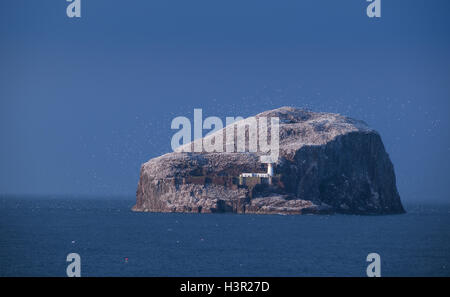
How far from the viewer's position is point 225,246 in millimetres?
110625

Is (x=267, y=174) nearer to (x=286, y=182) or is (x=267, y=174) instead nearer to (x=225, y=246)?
(x=286, y=182)

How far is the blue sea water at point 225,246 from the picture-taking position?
87.1 m

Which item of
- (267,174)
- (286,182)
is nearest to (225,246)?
(286,182)

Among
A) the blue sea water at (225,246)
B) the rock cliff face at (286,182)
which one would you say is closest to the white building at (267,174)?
the rock cliff face at (286,182)

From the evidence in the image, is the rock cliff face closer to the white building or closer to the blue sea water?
the white building

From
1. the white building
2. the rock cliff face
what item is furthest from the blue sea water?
the white building

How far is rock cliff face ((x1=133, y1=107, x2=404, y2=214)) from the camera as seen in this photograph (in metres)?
183

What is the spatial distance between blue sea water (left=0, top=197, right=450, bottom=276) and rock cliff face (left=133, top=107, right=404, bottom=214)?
1773 cm

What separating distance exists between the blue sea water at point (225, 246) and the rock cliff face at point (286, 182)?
58.2 ft

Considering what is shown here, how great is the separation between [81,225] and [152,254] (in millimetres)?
55484

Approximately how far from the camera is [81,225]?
153 m
